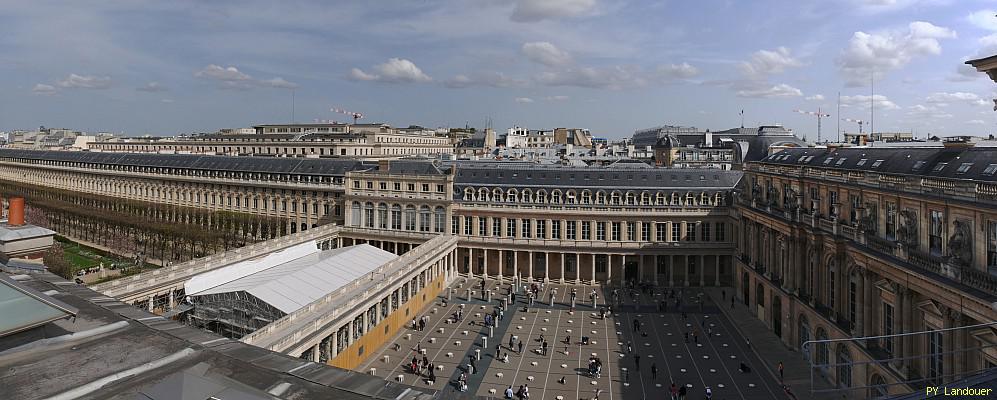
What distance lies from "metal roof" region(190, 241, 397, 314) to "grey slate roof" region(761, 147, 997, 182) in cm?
3616

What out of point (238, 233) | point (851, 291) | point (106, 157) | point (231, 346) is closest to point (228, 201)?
point (238, 233)

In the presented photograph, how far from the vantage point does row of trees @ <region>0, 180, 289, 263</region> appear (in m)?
82.6

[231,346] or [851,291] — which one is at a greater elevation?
[231,346]

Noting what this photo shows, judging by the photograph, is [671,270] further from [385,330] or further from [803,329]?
[385,330]

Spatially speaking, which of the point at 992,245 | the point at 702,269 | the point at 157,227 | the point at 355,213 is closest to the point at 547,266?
the point at 702,269

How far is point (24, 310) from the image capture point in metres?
10.5

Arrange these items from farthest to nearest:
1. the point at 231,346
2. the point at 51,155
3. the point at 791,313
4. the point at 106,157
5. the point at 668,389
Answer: the point at 51,155
the point at 106,157
the point at 791,313
the point at 668,389
the point at 231,346

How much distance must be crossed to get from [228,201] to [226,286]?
6514cm

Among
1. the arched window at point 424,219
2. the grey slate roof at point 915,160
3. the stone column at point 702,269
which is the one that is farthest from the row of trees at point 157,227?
the grey slate roof at point 915,160

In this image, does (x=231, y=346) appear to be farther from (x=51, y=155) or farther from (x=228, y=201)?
(x=51, y=155)

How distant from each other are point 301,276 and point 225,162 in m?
68.2

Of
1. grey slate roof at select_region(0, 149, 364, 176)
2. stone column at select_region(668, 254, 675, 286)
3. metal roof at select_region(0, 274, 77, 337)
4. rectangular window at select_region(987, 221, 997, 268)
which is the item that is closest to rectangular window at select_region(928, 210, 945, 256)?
rectangular window at select_region(987, 221, 997, 268)

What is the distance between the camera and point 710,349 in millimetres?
49688

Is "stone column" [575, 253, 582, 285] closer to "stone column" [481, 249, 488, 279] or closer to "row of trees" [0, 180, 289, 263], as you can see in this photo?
"stone column" [481, 249, 488, 279]
